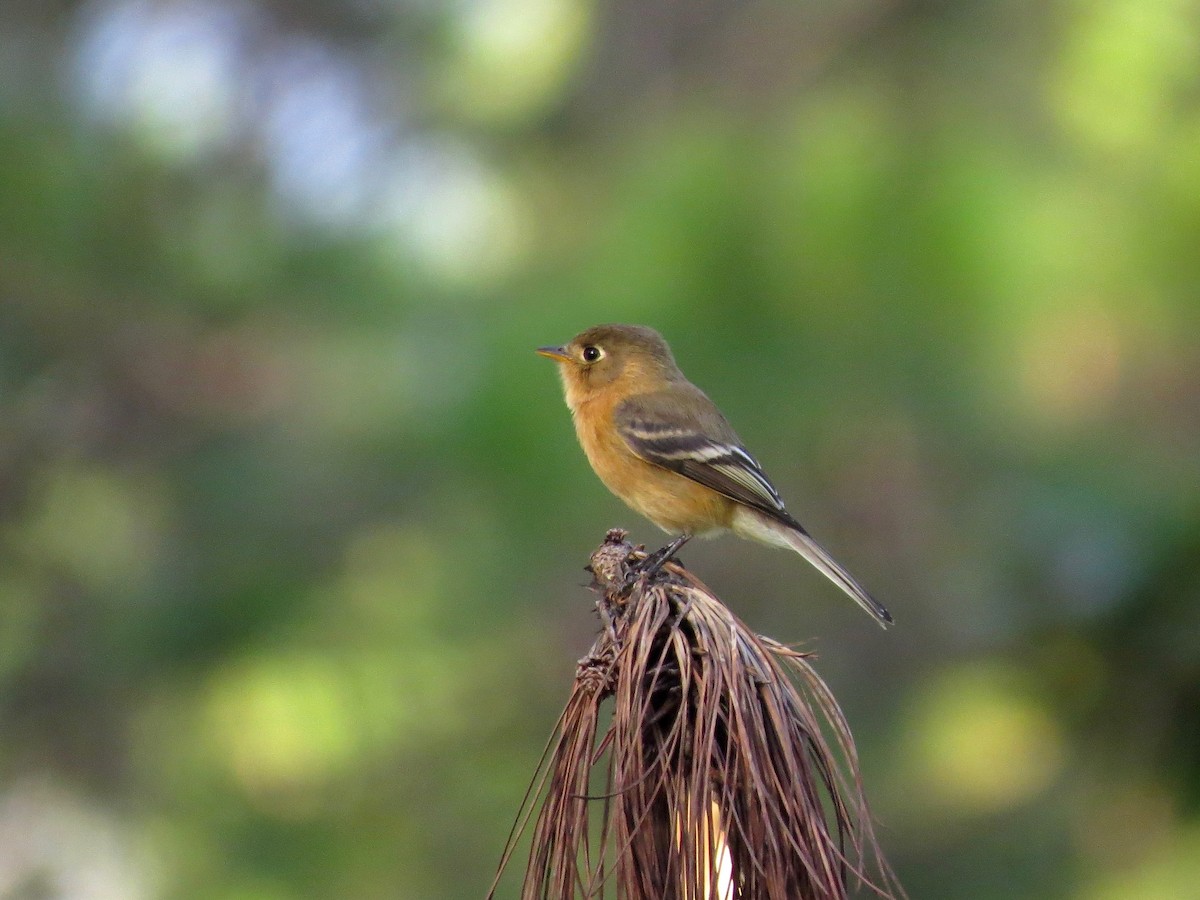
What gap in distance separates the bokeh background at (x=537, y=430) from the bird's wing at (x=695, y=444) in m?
0.13

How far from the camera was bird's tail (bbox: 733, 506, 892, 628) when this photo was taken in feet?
15.2

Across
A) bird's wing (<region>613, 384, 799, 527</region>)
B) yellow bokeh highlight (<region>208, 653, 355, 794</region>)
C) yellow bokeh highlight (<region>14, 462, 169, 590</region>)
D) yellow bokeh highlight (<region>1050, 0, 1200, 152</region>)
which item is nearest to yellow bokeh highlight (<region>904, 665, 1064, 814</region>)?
bird's wing (<region>613, 384, 799, 527</region>)

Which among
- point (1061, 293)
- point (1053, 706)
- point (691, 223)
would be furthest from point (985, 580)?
point (691, 223)

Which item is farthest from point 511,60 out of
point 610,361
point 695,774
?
point 695,774

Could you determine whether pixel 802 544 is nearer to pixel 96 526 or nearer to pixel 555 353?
pixel 555 353

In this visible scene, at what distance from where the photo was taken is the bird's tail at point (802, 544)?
464 centimetres

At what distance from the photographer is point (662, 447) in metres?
5.34

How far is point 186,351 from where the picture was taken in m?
6.23

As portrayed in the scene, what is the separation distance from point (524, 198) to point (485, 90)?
0.67 metres

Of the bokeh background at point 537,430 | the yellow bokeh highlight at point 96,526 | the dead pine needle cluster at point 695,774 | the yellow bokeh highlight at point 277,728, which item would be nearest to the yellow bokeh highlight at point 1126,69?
the bokeh background at point 537,430

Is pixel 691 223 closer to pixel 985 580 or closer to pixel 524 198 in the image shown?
pixel 985 580

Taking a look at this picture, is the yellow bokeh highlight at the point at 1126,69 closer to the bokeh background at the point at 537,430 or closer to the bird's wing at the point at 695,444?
the bokeh background at the point at 537,430

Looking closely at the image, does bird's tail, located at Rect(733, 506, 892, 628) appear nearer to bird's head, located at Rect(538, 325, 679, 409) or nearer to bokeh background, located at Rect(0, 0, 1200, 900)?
bokeh background, located at Rect(0, 0, 1200, 900)

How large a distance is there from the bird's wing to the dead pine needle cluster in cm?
257
